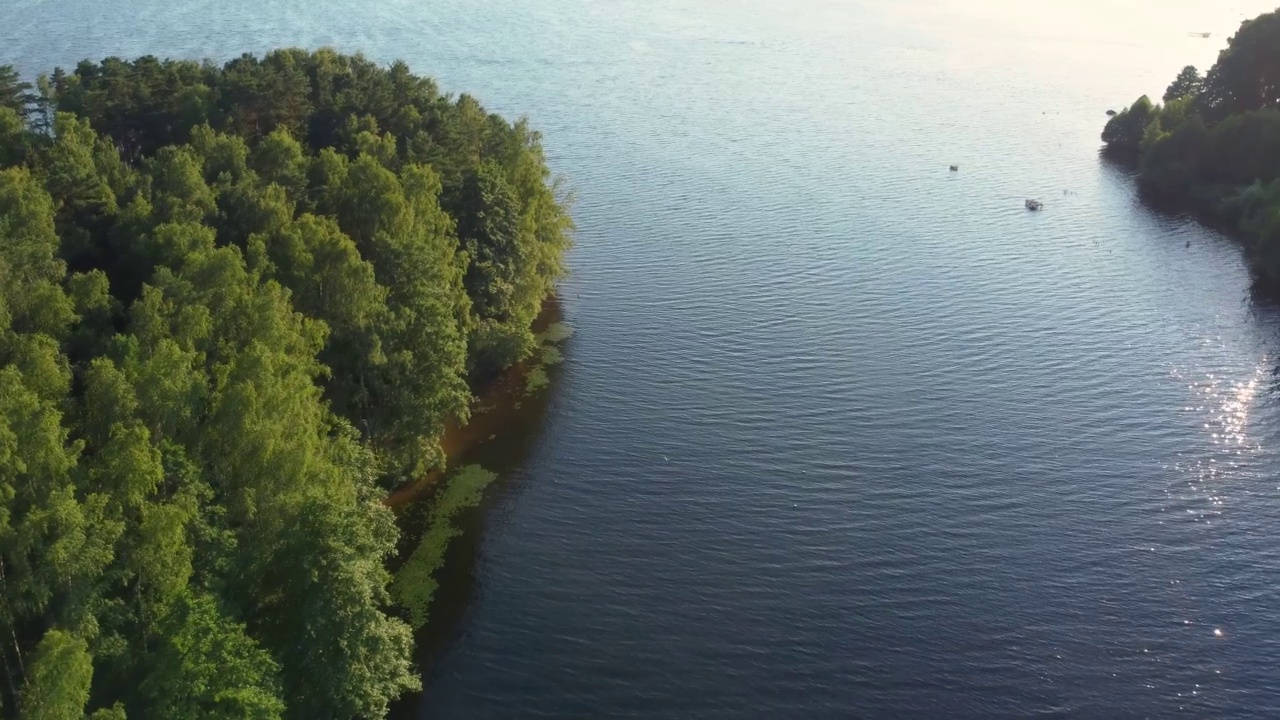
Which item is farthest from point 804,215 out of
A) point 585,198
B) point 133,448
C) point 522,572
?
point 133,448

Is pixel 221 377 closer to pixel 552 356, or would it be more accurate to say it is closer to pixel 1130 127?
pixel 552 356

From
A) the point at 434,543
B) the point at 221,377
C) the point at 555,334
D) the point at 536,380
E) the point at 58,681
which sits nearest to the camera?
the point at 58,681

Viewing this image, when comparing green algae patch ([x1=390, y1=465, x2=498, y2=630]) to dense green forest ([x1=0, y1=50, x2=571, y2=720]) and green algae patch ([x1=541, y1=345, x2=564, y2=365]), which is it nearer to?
dense green forest ([x1=0, y1=50, x2=571, y2=720])

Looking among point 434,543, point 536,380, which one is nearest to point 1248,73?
point 536,380

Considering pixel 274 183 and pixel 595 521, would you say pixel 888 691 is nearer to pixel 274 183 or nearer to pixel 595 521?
pixel 595 521

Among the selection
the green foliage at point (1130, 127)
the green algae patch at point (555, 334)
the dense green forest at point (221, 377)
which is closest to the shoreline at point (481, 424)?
the dense green forest at point (221, 377)

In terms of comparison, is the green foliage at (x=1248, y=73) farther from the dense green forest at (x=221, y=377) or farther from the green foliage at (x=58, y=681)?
the green foliage at (x=58, y=681)
